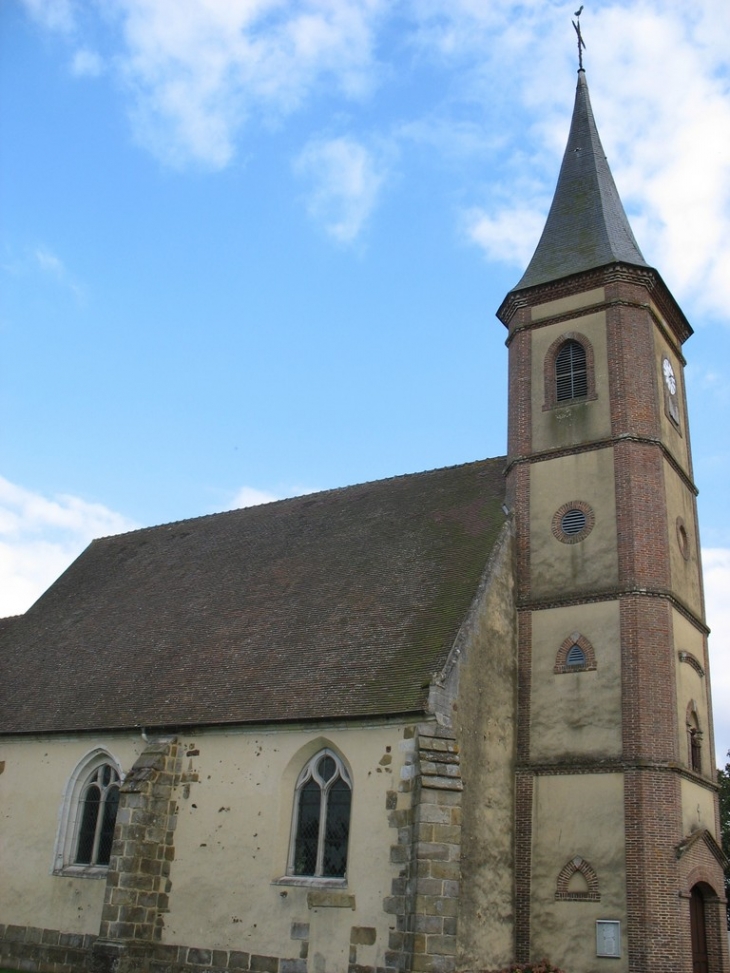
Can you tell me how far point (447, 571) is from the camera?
1844cm

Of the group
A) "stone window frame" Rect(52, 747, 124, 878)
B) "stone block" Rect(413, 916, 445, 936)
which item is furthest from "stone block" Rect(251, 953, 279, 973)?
"stone window frame" Rect(52, 747, 124, 878)

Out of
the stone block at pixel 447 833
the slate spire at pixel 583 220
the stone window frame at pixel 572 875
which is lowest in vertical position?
the stone window frame at pixel 572 875

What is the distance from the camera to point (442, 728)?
15.0m

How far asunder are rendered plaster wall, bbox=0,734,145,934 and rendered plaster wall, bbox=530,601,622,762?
7685 mm

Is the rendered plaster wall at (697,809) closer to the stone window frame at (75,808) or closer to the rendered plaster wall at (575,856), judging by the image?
the rendered plaster wall at (575,856)

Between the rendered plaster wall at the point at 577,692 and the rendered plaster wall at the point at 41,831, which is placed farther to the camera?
the rendered plaster wall at the point at 41,831

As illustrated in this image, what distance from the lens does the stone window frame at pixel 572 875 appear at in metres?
15.8

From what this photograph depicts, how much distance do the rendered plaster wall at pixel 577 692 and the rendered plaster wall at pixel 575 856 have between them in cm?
56

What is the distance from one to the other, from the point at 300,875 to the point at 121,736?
477cm

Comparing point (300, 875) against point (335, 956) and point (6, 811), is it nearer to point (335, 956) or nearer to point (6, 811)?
point (335, 956)

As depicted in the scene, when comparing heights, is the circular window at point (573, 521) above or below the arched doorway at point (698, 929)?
above

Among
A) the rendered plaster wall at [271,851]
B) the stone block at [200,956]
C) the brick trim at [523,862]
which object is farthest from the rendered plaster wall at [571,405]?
the stone block at [200,956]

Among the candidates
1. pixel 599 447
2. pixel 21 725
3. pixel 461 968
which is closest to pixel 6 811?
pixel 21 725

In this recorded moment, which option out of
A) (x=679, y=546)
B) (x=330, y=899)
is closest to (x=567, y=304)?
(x=679, y=546)
